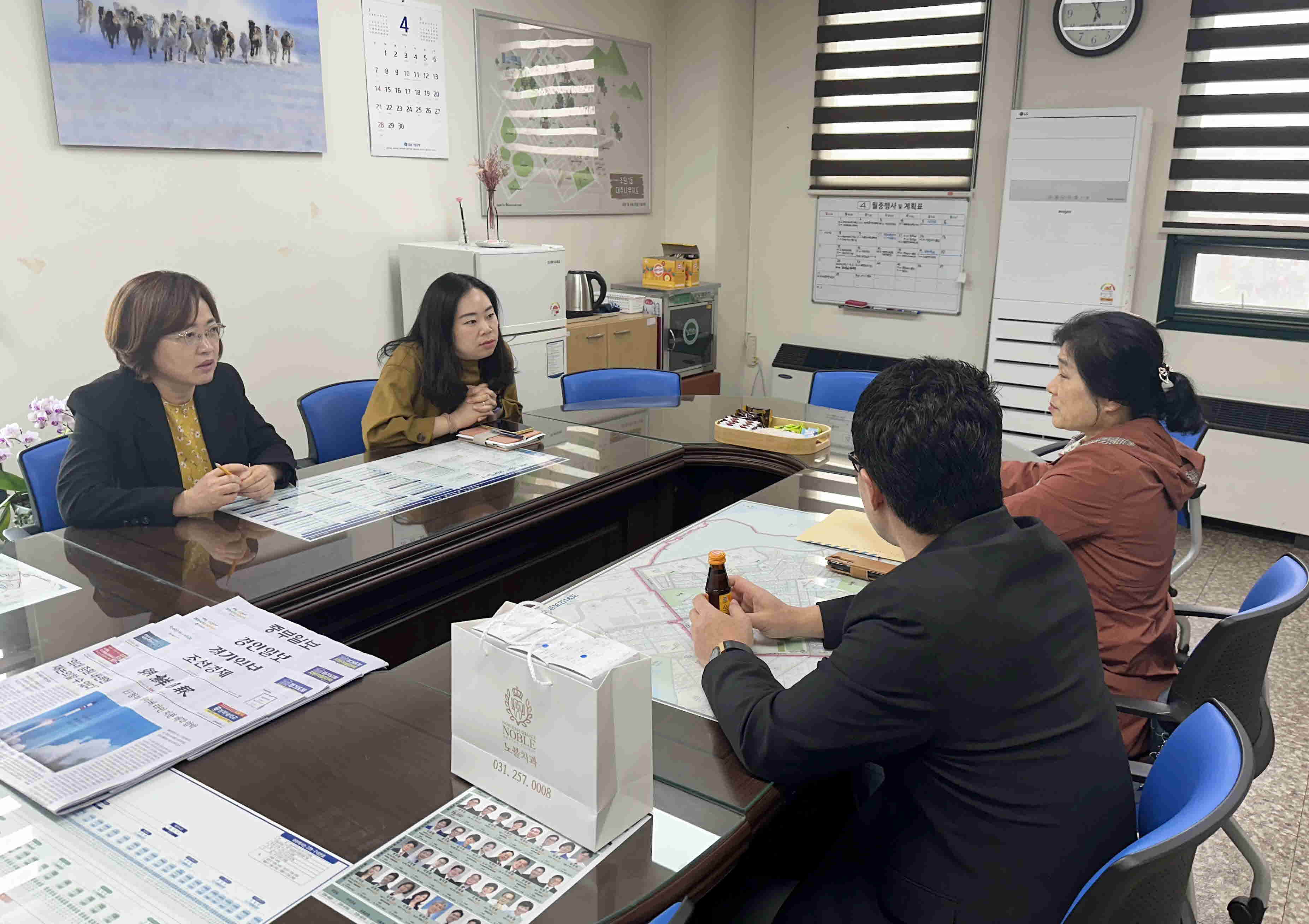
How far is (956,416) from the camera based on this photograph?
116 centimetres

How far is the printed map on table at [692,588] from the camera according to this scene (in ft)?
4.84

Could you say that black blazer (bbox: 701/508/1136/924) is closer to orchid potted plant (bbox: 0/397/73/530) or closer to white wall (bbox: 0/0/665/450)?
orchid potted plant (bbox: 0/397/73/530)

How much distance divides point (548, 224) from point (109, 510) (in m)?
3.35

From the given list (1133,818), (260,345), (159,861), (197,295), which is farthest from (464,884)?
(260,345)

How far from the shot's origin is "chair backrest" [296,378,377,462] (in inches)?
115

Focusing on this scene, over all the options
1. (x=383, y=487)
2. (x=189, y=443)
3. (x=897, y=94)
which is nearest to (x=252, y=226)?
(x=189, y=443)

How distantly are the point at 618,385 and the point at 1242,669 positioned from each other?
8.05ft

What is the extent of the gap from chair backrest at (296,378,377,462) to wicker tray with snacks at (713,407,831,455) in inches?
43.7

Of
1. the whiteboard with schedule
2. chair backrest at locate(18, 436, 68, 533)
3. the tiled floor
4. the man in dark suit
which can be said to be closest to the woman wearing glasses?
chair backrest at locate(18, 436, 68, 533)

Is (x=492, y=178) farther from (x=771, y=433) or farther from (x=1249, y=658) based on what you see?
(x=1249, y=658)

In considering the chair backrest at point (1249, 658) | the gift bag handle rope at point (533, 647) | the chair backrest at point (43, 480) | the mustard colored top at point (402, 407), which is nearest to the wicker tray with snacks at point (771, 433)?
the mustard colored top at point (402, 407)

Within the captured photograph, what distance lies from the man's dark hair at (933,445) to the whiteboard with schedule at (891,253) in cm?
424

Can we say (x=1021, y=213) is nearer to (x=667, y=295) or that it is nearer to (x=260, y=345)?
(x=667, y=295)

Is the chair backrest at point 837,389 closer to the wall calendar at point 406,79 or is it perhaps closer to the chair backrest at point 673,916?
the wall calendar at point 406,79
